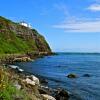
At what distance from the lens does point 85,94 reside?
40.9 m

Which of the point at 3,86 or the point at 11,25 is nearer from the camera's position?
the point at 3,86

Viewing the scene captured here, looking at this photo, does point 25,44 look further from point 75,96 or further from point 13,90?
point 13,90

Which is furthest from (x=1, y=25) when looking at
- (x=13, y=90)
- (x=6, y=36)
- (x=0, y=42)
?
(x=13, y=90)

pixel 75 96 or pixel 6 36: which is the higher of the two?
pixel 6 36

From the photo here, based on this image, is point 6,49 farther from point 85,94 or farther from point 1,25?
point 85,94

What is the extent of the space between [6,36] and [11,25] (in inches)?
817

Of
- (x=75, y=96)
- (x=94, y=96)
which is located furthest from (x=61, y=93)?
(x=94, y=96)

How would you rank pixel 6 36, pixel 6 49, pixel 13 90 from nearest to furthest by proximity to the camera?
pixel 13 90 < pixel 6 49 < pixel 6 36

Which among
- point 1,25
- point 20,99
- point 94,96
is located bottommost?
point 94,96

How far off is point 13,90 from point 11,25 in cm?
17363

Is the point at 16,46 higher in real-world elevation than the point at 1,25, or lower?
lower

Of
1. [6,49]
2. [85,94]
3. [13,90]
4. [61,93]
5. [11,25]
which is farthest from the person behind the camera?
[11,25]

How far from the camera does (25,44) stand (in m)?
195

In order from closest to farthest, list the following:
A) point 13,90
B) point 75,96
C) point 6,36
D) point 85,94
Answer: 1. point 13,90
2. point 75,96
3. point 85,94
4. point 6,36
